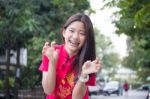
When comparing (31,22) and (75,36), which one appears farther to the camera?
(31,22)

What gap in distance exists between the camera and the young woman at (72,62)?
3344 millimetres

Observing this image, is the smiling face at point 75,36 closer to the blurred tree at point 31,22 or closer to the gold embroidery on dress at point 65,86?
the gold embroidery on dress at point 65,86

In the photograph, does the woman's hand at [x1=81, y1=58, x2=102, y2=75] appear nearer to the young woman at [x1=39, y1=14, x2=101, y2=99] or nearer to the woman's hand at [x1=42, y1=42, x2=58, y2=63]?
the young woman at [x1=39, y1=14, x2=101, y2=99]

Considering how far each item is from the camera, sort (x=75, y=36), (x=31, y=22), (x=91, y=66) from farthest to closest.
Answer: (x=31, y=22)
(x=75, y=36)
(x=91, y=66)

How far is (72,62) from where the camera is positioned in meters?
3.49

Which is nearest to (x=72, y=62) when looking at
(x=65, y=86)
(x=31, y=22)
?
(x=65, y=86)

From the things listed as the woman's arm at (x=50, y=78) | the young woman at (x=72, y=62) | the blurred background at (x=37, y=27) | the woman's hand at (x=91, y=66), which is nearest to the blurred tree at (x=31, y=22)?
the blurred background at (x=37, y=27)

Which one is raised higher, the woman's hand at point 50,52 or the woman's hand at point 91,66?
the woman's hand at point 50,52

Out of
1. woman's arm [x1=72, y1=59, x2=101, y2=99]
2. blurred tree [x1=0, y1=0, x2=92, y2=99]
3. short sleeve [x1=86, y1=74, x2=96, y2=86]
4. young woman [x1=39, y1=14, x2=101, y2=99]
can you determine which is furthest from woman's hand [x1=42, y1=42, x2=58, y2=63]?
blurred tree [x1=0, y1=0, x2=92, y2=99]

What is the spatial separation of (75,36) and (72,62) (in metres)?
0.22

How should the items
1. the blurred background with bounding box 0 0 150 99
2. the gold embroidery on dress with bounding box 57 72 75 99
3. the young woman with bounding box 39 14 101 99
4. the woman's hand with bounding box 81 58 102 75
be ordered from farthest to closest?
the blurred background with bounding box 0 0 150 99
the gold embroidery on dress with bounding box 57 72 75 99
the young woman with bounding box 39 14 101 99
the woman's hand with bounding box 81 58 102 75

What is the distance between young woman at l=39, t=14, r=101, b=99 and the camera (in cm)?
334

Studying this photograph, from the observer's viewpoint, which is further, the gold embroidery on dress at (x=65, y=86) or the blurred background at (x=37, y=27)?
the blurred background at (x=37, y=27)

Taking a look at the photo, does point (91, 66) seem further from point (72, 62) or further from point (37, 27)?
point (37, 27)
